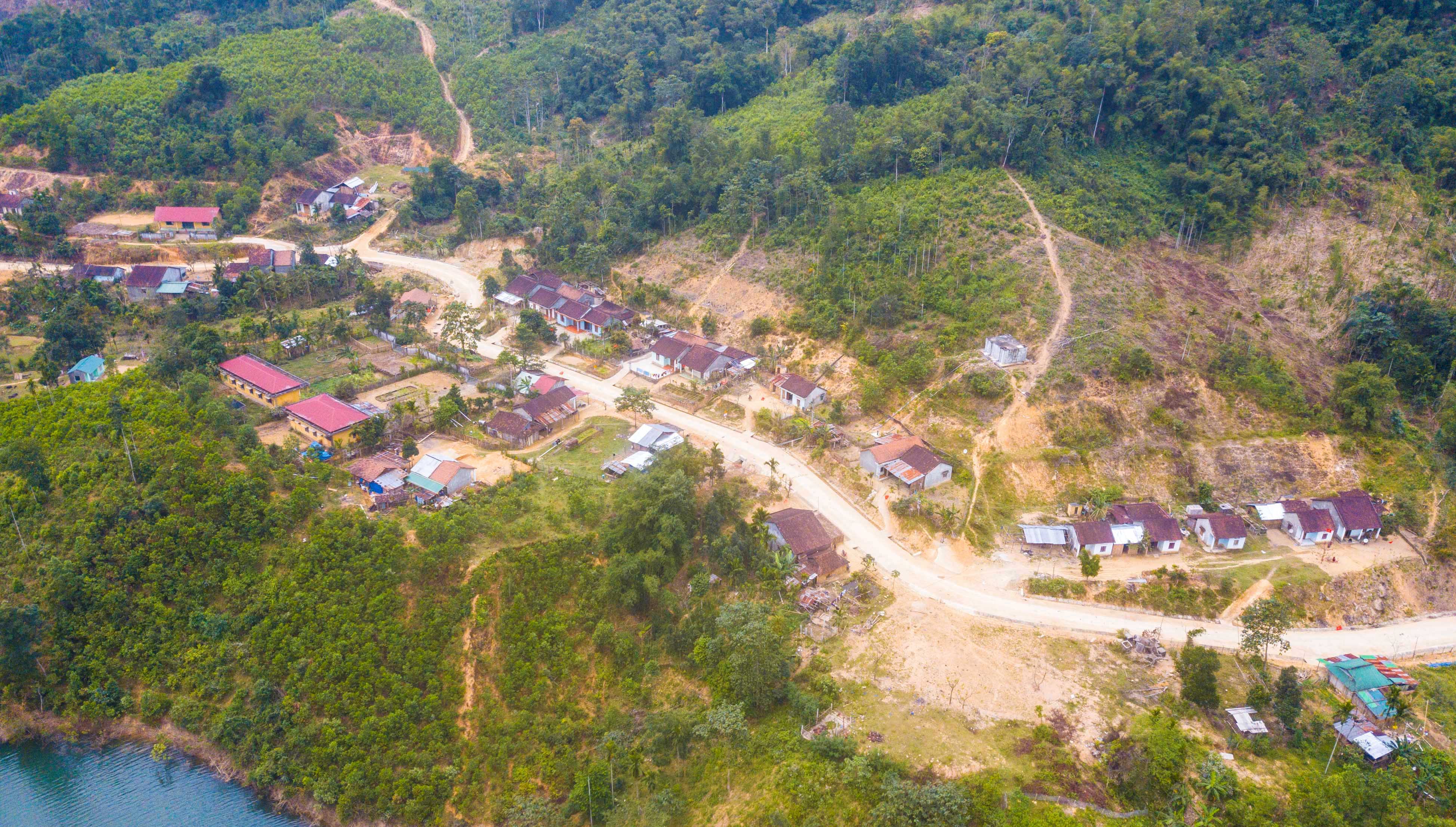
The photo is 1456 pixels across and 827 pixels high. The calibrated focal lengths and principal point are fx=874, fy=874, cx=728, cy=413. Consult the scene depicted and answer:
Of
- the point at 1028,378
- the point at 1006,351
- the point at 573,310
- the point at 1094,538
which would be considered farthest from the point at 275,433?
the point at 1094,538

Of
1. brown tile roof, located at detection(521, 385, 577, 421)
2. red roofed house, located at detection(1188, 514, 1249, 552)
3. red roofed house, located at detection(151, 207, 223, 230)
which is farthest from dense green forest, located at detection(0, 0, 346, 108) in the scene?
red roofed house, located at detection(1188, 514, 1249, 552)

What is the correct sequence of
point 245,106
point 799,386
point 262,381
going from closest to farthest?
point 262,381
point 799,386
point 245,106

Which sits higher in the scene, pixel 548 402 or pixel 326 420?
pixel 326 420

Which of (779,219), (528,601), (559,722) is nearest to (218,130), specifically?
(779,219)

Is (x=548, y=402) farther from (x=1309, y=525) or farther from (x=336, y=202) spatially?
(x=1309, y=525)

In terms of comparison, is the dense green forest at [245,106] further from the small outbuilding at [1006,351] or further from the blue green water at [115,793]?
the small outbuilding at [1006,351]

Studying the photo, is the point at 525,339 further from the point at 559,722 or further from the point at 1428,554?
the point at 1428,554

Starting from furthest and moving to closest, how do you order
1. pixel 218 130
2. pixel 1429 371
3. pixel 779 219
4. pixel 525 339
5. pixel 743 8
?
pixel 743 8, pixel 218 130, pixel 779 219, pixel 525 339, pixel 1429 371
